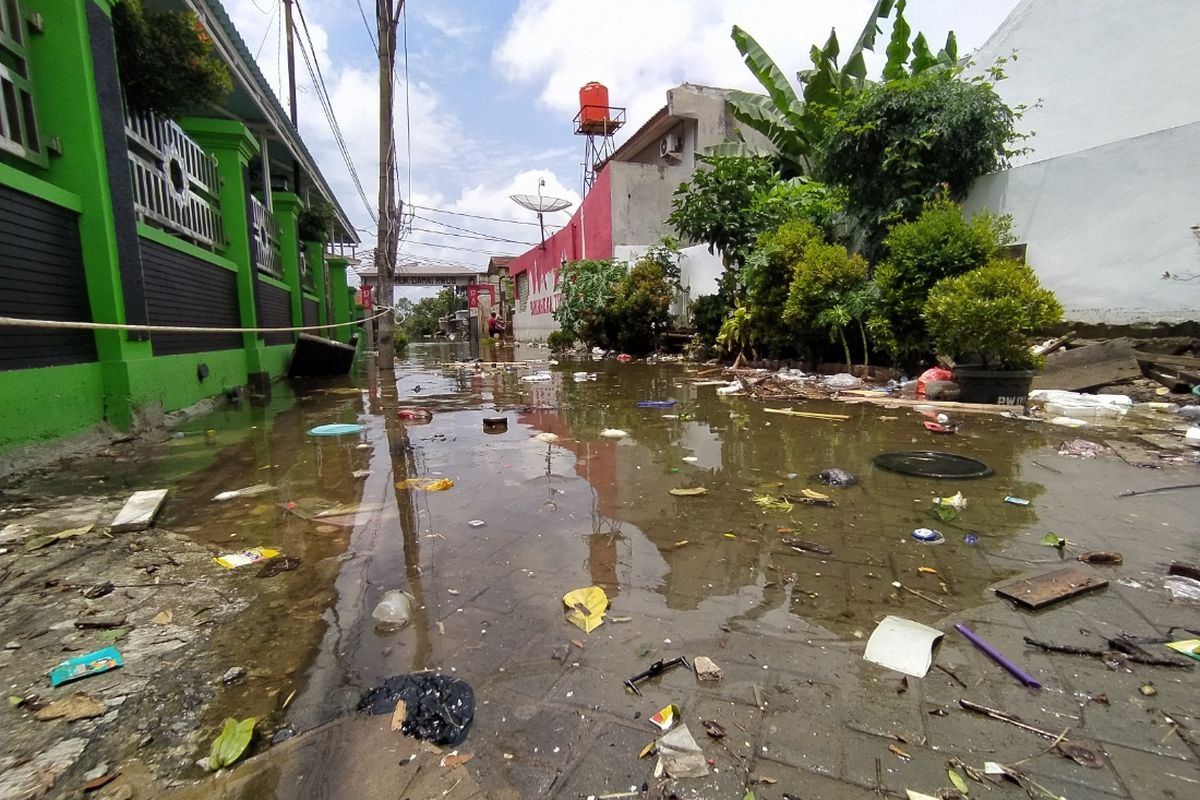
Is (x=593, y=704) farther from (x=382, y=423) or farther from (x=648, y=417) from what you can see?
(x=382, y=423)

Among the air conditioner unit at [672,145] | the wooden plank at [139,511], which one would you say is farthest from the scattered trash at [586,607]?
the air conditioner unit at [672,145]

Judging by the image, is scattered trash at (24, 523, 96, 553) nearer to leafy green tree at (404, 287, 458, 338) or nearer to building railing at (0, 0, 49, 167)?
building railing at (0, 0, 49, 167)

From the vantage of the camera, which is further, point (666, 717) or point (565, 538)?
point (565, 538)

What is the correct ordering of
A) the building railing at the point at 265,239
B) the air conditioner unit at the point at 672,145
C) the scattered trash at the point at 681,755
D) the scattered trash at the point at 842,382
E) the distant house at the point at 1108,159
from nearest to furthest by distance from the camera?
the scattered trash at the point at 681,755, the distant house at the point at 1108,159, the scattered trash at the point at 842,382, the building railing at the point at 265,239, the air conditioner unit at the point at 672,145

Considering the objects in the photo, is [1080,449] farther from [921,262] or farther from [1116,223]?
[1116,223]

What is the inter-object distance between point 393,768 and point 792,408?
5.43 metres

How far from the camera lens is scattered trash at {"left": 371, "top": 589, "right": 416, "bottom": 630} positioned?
1.86 m

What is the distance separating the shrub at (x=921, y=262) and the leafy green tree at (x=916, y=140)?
1.06m

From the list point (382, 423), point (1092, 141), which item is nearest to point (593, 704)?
point (382, 423)

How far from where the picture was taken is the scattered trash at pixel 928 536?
2.44 m

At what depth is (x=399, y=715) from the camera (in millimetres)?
1422

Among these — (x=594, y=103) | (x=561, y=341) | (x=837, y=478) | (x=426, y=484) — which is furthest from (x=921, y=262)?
(x=594, y=103)

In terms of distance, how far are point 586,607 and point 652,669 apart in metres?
0.42

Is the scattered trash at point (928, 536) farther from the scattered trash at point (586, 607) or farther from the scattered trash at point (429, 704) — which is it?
the scattered trash at point (429, 704)
